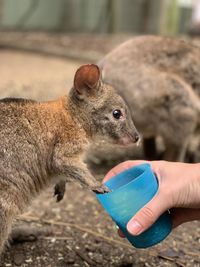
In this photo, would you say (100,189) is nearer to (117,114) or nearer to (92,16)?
(117,114)

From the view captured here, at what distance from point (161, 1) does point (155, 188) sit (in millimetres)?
11720

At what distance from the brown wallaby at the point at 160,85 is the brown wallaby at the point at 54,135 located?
1174mm

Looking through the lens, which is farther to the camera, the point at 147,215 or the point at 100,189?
the point at 100,189

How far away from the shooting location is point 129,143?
10.1 feet

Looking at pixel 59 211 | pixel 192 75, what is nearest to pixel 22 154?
pixel 59 211

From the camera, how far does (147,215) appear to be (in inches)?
92.6

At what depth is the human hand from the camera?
7.70 feet

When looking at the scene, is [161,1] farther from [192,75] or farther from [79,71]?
[79,71]

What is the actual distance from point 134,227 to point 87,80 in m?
0.94

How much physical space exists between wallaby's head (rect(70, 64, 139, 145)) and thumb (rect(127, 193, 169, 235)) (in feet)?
2.37

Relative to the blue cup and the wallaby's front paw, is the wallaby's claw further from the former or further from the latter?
the blue cup

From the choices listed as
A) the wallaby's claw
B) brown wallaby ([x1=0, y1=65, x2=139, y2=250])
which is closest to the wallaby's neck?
brown wallaby ([x1=0, y1=65, x2=139, y2=250])

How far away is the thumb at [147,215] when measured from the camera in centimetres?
233

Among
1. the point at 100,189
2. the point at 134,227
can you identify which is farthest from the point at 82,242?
the point at 134,227
